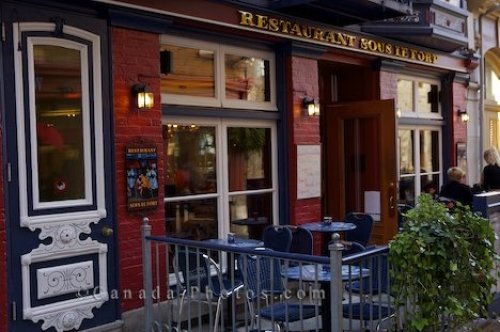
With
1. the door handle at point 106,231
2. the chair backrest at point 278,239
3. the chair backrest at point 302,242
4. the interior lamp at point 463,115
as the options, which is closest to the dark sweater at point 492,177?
the interior lamp at point 463,115

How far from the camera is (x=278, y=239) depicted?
6.04m

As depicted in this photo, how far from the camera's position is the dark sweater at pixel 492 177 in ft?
31.1

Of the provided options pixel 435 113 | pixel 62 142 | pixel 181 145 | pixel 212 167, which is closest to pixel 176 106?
pixel 181 145

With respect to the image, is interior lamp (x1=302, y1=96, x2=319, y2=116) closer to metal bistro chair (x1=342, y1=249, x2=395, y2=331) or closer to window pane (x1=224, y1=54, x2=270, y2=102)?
window pane (x1=224, y1=54, x2=270, y2=102)

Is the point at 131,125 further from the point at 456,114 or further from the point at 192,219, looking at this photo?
the point at 456,114

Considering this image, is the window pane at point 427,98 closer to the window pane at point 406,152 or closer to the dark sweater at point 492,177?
the window pane at point 406,152

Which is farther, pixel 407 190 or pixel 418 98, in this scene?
pixel 418 98

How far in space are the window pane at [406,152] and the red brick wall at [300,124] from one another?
2.81 metres

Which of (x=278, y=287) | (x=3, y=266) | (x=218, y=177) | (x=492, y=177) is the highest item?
(x=218, y=177)

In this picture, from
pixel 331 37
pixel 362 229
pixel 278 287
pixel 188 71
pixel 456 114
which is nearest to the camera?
pixel 278 287

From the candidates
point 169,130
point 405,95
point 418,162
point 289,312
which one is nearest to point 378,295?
point 289,312

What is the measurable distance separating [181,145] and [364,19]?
9.96 ft

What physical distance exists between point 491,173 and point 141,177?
5842 mm

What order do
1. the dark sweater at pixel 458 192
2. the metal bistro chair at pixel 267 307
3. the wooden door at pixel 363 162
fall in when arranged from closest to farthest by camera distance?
the metal bistro chair at pixel 267 307 < the dark sweater at pixel 458 192 < the wooden door at pixel 363 162
